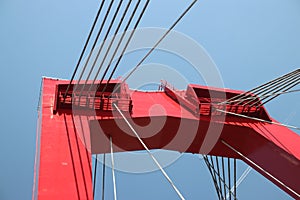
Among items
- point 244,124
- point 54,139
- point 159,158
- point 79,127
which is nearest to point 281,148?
point 244,124

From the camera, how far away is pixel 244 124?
40.2 ft

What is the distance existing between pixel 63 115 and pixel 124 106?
7.04 ft

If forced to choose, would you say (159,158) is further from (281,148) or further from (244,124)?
(281,148)

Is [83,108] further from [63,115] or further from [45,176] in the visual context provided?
[45,176]

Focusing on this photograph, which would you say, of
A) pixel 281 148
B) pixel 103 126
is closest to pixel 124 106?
pixel 103 126

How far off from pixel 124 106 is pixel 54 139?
3062 mm

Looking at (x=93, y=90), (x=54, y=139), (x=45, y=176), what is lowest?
(x=45, y=176)

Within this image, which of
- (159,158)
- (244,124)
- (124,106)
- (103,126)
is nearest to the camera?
(103,126)

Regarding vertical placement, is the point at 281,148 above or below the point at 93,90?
below

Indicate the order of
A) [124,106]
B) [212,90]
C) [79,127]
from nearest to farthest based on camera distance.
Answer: [79,127] < [124,106] < [212,90]

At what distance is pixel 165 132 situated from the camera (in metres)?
11.9

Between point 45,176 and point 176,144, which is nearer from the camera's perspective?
point 45,176

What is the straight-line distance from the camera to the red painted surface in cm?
888

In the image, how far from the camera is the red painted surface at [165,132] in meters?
8.88
